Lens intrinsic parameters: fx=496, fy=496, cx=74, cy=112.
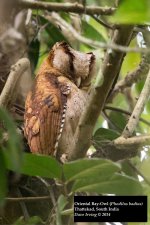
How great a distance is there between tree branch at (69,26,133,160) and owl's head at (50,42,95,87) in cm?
48

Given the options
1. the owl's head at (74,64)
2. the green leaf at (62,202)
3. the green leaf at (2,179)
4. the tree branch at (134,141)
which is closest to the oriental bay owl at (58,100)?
the owl's head at (74,64)

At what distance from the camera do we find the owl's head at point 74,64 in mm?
1422

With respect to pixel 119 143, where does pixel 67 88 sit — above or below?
above

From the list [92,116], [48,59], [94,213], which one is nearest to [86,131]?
[92,116]

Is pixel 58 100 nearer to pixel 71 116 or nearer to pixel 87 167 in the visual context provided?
pixel 71 116

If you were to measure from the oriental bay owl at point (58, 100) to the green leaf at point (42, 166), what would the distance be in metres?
0.31

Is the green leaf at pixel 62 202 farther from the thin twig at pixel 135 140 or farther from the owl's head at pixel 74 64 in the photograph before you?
the owl's head at pixel 74 64

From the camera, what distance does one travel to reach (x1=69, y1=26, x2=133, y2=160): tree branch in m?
0.76

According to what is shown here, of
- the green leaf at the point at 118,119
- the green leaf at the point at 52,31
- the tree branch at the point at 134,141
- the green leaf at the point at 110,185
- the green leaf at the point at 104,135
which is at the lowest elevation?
the green leaf at the point at 110,185

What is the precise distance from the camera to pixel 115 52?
782 mm

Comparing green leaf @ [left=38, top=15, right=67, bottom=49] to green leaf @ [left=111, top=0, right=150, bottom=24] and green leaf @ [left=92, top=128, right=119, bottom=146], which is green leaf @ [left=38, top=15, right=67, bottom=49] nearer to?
green leaf @ [left=92, top=128, right=119, bottom=146]

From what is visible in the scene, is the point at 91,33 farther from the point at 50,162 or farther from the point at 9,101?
the point at 50,162

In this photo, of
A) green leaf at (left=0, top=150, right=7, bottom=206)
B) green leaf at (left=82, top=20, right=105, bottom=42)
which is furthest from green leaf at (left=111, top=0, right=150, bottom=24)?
green leaf at (left=82, top=20, right=105, bottom=42)

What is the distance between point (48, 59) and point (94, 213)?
2.41 feet
